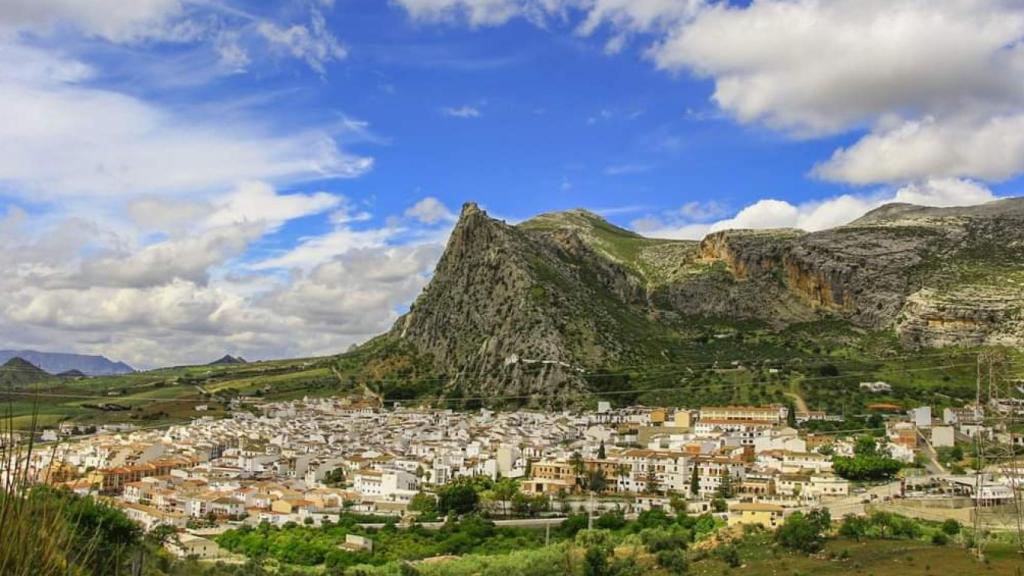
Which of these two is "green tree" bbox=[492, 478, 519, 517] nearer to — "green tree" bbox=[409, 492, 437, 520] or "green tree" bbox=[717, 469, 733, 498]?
"green tree" bbox=[409, 492, 437, 520]

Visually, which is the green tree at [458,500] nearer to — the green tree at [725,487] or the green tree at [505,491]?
the green tree at [505,491]

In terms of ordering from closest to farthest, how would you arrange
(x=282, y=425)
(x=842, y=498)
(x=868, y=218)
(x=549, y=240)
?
1. (x=842, y=498)
2. (x=282, y=425)
3. (x=549, y=240)
4. (x=868, y=218)

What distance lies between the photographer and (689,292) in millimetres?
99375

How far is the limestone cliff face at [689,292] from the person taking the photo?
74.0m

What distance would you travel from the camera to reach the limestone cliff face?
7400 centimetres

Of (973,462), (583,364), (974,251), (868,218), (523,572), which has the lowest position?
(523,572)

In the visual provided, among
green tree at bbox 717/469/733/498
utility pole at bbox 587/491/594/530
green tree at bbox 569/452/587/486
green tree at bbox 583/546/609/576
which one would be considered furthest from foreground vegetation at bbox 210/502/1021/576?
green tree at bbox 569/452/587/486

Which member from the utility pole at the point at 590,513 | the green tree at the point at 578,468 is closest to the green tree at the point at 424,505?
the utility pole at the point at 590,513

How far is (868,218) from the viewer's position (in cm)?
11644

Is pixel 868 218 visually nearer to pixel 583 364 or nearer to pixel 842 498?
pixel 583 364

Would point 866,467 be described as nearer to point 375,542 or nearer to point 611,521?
point 611,521

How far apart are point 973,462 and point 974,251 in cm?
5053

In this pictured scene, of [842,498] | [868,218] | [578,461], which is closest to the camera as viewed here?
[842,498]

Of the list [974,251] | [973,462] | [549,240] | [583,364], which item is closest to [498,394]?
[583,364]
